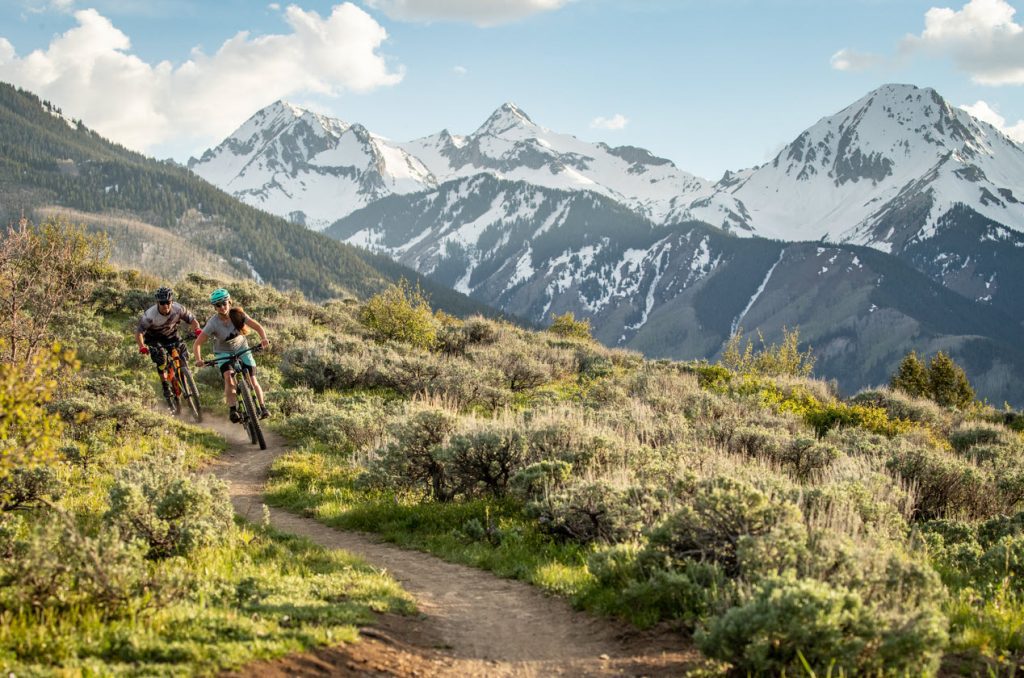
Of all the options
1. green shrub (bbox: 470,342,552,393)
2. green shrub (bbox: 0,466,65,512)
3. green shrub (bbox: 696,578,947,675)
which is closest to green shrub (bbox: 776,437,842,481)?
green shrub (bbox: 696,578,947,675)

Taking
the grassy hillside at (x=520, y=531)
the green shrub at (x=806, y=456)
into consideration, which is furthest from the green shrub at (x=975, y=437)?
the green shrub at (x=806, y=456)

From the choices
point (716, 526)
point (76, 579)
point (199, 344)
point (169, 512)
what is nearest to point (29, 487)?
point (169, 512)

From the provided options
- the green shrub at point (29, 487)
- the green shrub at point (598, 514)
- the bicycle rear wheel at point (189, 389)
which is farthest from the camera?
the bicycle rear wheel at point (189, 389)

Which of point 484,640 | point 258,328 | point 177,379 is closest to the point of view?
point 484,640

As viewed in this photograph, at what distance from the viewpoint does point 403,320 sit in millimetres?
32938

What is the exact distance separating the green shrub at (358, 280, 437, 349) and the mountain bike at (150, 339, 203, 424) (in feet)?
49.7

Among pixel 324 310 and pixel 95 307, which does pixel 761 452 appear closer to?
pixel 95 307

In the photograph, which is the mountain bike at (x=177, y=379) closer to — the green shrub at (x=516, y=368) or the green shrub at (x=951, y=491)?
the green shrub at (x=516, y=368)

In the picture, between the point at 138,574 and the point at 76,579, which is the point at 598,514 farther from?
the point at 76,579

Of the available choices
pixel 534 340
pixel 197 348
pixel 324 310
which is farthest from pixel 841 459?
pixel 324 310

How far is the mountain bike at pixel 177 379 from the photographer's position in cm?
1566

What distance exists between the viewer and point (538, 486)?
10203mm

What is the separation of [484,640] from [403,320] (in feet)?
89.7

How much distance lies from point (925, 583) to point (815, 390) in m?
28.3
